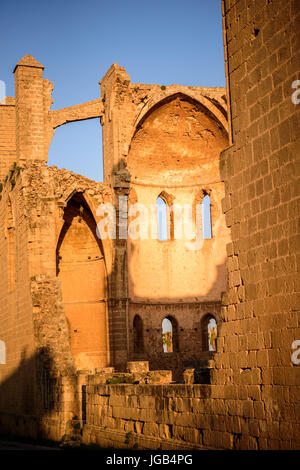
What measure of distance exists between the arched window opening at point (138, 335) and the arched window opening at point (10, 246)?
6.31 meters

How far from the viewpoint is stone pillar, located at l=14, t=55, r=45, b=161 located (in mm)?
21031

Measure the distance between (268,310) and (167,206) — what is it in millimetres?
18438

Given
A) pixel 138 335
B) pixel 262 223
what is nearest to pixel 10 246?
pixel 138 335

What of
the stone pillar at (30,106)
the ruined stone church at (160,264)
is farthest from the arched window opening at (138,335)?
the stone pillar at (30,106)

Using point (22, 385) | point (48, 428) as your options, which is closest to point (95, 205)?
point (22, 385)

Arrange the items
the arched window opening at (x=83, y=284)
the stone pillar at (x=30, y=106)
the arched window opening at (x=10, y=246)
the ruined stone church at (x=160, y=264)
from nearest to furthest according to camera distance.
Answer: the ruined stone church at (x=160, y=264), the arched window opening at (x=10, y=246), the stone pillar at (x=30, y=106), the arched window opening at (x=83, y=284)

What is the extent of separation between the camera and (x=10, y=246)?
20.0 m

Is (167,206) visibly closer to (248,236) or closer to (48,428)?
(48,428)

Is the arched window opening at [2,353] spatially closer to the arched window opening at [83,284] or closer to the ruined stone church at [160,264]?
the ruined stone church at [160,264]

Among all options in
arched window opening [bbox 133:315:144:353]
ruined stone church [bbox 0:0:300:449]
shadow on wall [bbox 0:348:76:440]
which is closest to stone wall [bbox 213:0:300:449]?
ruined stone church [bbox 0:0:300:449]

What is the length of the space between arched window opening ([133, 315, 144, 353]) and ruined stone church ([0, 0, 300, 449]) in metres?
0.06

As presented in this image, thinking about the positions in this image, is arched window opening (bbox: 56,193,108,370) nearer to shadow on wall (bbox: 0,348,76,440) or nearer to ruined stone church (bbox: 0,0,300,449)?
ruined stone church (bbox: 0,0,300,449)

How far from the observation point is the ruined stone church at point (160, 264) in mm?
7746

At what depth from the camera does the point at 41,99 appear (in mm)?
21203
